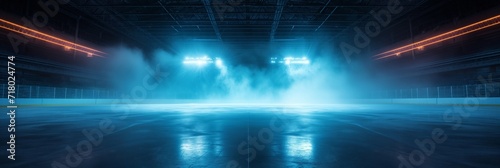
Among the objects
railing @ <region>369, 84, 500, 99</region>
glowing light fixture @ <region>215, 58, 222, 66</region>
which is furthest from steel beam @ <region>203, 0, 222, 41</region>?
railing @ <region>369, 84, 500, 99</region>

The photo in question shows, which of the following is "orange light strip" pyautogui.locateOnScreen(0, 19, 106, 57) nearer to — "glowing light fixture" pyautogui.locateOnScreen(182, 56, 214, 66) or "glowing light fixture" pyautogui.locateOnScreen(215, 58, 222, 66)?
"glowing light fixture" pyautogui.locateOnScreen(182, 56, 214, 66)

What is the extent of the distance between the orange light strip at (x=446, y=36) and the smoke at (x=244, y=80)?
7.14 m


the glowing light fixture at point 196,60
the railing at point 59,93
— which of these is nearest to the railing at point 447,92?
the glowing light fixture at point 196,60

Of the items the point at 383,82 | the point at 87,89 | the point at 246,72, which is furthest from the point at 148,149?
the point at 246,72

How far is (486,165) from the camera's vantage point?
9.05ft

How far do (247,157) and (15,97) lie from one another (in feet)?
76.1

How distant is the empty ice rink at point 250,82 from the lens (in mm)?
3477

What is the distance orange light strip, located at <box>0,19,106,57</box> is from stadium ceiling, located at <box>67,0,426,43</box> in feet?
9.47

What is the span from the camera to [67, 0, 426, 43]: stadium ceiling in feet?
58.3

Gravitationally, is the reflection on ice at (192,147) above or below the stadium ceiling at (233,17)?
below

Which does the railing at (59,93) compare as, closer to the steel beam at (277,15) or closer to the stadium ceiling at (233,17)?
the stadium ceiling at (233,17)

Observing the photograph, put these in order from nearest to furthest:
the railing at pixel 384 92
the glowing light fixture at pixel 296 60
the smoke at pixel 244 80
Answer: the railing at pixel 384 92
the smoke at pixel 244 80
the glowing light fixture at pixel 296 60

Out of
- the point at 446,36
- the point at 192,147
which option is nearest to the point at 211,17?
the point at 192,147

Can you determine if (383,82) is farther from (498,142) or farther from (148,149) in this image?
(148,149)
